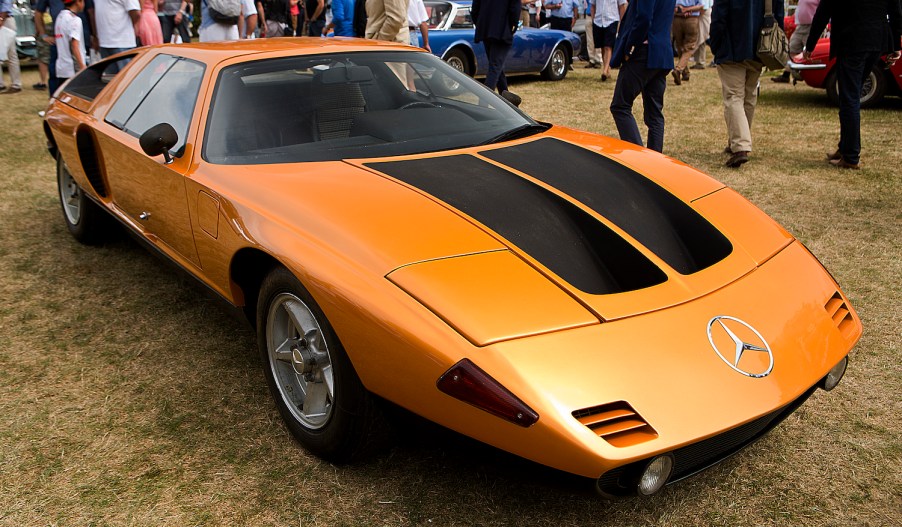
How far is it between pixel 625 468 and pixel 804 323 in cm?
83

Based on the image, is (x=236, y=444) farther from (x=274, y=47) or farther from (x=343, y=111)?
(x=274, y=47)

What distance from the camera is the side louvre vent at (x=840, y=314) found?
2.34 m

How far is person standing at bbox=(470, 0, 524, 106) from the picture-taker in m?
7.73

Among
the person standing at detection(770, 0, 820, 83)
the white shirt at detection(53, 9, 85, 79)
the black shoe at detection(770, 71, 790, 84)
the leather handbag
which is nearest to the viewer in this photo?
the leather handbag

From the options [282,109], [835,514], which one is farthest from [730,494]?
[282,109]

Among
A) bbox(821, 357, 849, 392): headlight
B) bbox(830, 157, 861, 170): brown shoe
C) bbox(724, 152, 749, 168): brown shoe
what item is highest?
bbox(821, 357, 849, 392): headlight

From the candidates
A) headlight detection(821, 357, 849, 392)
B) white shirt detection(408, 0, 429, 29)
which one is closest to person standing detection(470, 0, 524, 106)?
white shirt detection(408, 0, 429, 29)

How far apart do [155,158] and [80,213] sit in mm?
1543

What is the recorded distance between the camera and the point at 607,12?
12.1 meters

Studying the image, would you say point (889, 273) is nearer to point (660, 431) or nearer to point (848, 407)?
point (848, 407)

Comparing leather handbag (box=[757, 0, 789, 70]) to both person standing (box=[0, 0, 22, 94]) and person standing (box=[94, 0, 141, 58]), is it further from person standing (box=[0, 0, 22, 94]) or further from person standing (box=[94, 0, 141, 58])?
person standing (box=[0, 0, 22, 94])

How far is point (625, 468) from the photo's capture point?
1785 millimetres

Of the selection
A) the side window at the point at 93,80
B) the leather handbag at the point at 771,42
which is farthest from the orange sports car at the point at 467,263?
the leather handbag at the point at 771,42

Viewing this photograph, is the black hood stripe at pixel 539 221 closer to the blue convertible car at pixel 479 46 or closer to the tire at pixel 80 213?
the tire at pixel 80 213
